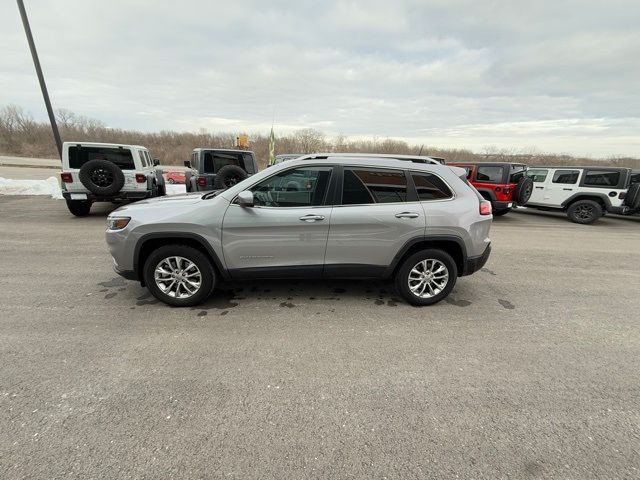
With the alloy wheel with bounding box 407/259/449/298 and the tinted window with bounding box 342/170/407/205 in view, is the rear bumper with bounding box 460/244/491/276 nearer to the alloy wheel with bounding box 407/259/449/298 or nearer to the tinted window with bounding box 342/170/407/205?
the alloy wheel with bounding box 407/259/449/298

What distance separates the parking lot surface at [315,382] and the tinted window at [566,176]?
7.74 metres

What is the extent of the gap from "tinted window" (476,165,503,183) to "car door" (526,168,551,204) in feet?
6.50

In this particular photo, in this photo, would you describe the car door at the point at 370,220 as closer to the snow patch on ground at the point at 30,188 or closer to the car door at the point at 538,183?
the car door at the point at 538,183

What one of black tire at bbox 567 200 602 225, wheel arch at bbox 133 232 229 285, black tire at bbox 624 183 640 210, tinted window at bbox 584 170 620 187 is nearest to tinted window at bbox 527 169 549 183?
tinted window at bbox 584 170 620 187

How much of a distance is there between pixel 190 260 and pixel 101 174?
595 cm

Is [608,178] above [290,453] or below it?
above

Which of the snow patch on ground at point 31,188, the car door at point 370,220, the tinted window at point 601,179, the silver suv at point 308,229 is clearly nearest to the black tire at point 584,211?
the tinted window at point 601,179

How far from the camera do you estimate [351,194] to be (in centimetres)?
364

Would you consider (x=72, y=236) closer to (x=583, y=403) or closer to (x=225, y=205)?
(x=225, y=205)

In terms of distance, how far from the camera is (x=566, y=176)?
35.7 feet

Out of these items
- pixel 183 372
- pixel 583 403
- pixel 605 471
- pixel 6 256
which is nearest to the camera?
pixel 605 471

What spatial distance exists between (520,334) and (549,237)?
6243mm

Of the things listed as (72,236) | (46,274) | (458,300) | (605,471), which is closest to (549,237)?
(458,300)

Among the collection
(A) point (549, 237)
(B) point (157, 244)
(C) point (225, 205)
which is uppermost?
(C) point (225, 205)
